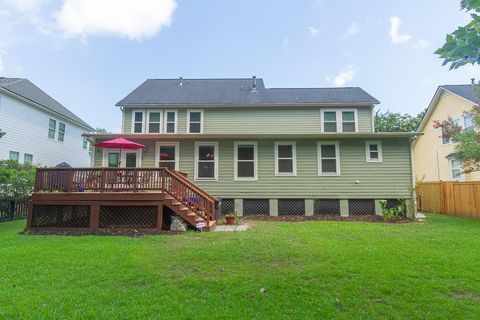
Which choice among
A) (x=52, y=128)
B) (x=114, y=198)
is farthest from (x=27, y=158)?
(x=114, y=198)

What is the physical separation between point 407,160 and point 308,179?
13.8 feet

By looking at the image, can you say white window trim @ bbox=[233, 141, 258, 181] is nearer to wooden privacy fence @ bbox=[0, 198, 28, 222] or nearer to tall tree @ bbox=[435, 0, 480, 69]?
wooden privacy fence @ bbox=[0, 198, 28, 222]

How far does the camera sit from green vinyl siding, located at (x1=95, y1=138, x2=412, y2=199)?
36.2 ft

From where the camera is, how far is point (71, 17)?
1374 cm

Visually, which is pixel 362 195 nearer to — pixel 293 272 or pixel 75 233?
pixel 293 272

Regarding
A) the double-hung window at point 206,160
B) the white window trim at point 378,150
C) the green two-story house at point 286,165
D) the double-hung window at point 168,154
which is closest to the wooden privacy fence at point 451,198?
the green two-story house at point 286,165

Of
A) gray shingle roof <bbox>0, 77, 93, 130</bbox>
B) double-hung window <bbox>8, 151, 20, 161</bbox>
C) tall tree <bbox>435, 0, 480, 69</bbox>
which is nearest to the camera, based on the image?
tall tree <bbox>435, 0, 480, 69</bbox>

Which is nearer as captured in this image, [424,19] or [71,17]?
[424,19]

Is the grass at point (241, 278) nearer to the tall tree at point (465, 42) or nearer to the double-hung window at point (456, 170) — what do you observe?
the tall tree at point (465, 42)

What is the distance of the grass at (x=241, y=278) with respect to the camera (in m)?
3.01

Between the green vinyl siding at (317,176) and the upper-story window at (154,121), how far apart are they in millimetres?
2569

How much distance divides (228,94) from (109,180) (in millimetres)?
8590

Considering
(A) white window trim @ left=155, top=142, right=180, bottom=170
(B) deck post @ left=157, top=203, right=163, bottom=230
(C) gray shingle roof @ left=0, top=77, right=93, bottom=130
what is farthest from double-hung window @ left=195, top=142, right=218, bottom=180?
(C) gray shingle roof @ left=0, top=77, right=93, bottom=130

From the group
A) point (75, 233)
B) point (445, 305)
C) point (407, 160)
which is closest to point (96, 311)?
point (445, 305)
